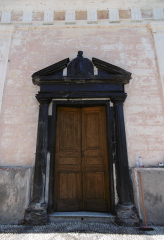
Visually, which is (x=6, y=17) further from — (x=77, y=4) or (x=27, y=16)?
(x=77, y=4)

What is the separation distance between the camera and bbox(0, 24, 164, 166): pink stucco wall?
12.1 feet

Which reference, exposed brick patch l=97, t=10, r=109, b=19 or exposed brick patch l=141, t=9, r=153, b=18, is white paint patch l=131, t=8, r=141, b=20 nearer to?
exposed brick patch l=141, t=9, r=153, b=18

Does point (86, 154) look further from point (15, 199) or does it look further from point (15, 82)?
point (15, 82)

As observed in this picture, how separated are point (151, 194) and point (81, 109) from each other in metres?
2.41

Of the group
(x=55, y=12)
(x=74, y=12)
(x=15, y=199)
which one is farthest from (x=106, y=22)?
(x=15, y=199)

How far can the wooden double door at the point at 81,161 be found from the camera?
11.4 ft

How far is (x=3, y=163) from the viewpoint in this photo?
362cm

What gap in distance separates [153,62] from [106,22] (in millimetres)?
1820

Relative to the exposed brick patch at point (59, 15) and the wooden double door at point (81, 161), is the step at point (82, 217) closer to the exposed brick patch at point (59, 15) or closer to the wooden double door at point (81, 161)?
the wooden double door at point (81, 161)

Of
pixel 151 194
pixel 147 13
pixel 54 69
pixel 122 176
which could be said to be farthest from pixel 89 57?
pixel 151 194

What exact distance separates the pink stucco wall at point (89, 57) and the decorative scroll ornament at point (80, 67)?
285 millimetres

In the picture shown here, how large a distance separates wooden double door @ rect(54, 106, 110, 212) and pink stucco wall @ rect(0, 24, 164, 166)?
629mm

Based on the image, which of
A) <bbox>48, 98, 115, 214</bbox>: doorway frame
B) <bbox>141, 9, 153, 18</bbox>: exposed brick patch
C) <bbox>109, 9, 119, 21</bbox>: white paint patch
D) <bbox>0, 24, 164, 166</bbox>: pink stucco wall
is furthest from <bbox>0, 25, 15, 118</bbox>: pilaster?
<bbox>141, 9, 153, 18</bbox>: exposed brick patch

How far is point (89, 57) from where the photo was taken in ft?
14.0
